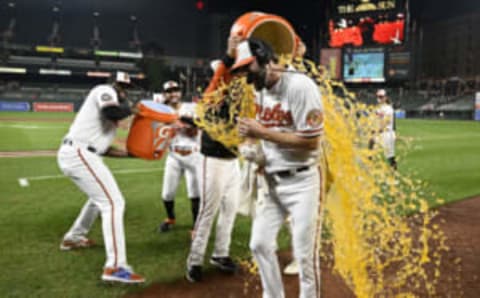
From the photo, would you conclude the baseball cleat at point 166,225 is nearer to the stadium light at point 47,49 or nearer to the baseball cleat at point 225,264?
the baseball cleat at point 225,264

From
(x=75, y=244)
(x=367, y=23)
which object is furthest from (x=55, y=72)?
(x=75, y=244)

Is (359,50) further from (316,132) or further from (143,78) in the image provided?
(316,132)

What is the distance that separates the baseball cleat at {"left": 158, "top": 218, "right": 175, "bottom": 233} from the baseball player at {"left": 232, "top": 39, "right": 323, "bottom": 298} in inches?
123

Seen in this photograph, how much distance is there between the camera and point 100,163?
169 inches

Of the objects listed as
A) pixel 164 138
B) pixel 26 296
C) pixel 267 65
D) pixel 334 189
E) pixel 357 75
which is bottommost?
pixel 26 296

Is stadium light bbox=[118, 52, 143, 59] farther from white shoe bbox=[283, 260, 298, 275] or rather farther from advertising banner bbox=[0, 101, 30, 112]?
white shoe bbox=[283, 260, 298, 275]

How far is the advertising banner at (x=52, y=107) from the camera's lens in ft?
127

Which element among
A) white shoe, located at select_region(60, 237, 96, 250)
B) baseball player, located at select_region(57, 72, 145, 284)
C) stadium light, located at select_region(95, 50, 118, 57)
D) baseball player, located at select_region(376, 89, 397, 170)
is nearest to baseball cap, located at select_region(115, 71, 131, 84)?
baseball player, located at select_region(57, 72, 145, 284)

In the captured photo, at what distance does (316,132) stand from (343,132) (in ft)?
2.70

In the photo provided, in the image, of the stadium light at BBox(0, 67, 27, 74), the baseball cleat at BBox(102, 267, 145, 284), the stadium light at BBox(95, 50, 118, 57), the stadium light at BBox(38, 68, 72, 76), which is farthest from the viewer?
the stadium light at BBox(95, 50, 118, 57)

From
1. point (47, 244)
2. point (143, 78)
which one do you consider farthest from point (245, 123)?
point (143, 78)

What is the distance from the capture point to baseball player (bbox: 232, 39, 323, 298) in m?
2.86

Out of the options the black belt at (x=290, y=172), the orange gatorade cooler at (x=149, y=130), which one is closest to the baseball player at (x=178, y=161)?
the orange gatorade cooler at (x=149, y=130)

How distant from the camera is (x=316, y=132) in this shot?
287 cm
